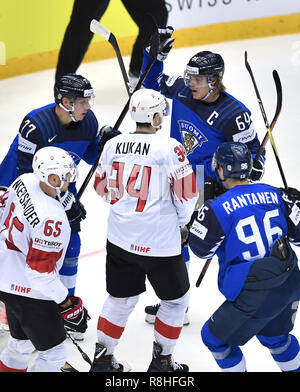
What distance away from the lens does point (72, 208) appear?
3775 mm

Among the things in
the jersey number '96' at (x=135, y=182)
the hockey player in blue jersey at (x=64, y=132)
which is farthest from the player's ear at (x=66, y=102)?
the jersey number '96' at (x=135, y=182)

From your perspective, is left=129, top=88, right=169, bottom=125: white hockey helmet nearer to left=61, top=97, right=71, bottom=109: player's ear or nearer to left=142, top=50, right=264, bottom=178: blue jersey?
left=61, top=97, right=71, bottom=109: player's ear

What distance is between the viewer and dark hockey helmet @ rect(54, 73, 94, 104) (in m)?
3.78

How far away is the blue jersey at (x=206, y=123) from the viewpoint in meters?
3.95

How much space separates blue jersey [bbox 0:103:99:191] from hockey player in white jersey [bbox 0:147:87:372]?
547mm

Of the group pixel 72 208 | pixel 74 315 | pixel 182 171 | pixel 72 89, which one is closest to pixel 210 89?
pixel 72 89

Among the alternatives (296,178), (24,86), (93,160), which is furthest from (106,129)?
(24,86)

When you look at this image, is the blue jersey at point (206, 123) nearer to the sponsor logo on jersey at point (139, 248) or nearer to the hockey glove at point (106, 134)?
the hockey glove at point (106, 134)

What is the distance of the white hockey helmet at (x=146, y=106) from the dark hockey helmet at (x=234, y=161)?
0.36 m

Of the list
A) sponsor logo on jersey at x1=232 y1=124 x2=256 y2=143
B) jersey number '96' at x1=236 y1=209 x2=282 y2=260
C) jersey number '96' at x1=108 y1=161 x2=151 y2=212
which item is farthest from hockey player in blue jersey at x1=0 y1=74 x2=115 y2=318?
jersey number '96' at x1=236 y1=209 x2=282 y2=260

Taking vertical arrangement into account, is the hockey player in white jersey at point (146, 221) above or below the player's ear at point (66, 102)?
below

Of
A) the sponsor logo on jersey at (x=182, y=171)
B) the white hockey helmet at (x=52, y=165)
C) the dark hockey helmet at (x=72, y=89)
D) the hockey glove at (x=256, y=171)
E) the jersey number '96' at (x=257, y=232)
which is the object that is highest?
the dark hockey helmet at (x=72, y=89)

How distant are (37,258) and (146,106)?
80 centimetres

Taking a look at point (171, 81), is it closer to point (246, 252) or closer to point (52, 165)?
point (52, 165)
